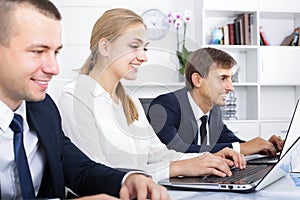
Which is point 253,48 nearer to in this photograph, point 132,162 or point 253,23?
point 253,23

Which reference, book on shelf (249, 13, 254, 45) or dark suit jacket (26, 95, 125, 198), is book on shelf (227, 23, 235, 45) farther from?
dark suit jacket (26, 95, 125, 198)

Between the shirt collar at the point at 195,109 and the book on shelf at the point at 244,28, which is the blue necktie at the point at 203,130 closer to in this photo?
the shirt collar at the point at 195,109

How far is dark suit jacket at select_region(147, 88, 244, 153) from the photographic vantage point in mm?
2107

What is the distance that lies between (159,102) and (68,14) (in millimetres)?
1893

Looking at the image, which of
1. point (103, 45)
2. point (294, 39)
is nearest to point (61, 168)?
point (103, 45)

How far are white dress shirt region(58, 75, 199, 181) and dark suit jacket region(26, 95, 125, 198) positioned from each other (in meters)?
0.28

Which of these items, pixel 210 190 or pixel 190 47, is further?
pixel 190 47

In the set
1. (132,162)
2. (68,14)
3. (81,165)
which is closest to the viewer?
(81,165)

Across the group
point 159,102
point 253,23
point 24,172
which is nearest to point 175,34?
point 253,23

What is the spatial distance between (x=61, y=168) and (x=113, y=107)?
24.3 inches

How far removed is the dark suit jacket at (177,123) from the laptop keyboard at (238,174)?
498 millimetres

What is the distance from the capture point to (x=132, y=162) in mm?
1812

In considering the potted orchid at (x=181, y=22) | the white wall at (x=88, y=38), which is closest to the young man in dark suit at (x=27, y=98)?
the white wall at (x=88, y=38)

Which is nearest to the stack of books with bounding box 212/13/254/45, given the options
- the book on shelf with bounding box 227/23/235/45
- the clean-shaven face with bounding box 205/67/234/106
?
the book on shelf with bounding box 227/23/235/45
